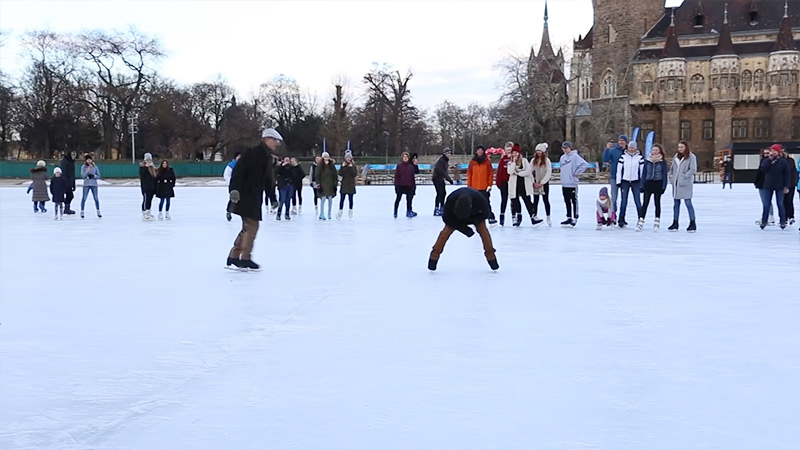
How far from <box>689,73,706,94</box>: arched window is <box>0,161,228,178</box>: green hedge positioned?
1463 inches

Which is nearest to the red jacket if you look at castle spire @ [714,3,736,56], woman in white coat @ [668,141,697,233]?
woman in white coat @ [668,141,697,233]

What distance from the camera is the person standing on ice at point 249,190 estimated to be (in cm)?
723

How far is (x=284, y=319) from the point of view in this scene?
4.86 metres

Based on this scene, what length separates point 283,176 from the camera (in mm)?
14438

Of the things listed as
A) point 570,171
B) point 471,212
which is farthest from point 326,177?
point 471,212

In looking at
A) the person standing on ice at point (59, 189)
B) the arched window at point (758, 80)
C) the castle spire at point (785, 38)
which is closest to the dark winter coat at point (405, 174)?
the person standing on ice at point (59, 189)

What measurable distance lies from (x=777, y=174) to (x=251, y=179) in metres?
8.43

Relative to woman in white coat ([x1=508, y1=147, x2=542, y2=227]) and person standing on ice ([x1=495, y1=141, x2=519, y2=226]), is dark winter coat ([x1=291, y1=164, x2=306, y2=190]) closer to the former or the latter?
person standing on ice ([x1=495, y1=141, x2=519, y2=226])

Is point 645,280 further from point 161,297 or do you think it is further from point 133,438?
point 133,438

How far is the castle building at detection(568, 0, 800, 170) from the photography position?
5659 centimetres

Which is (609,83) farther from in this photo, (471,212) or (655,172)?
(471,212)

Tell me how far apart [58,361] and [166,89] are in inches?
2288

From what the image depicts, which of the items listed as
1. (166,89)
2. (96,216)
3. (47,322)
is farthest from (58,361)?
(166,89)

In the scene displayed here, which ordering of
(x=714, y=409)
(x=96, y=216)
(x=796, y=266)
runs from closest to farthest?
(x=714, y=409)
(x=796, y=266)
(x=96, y=216)
